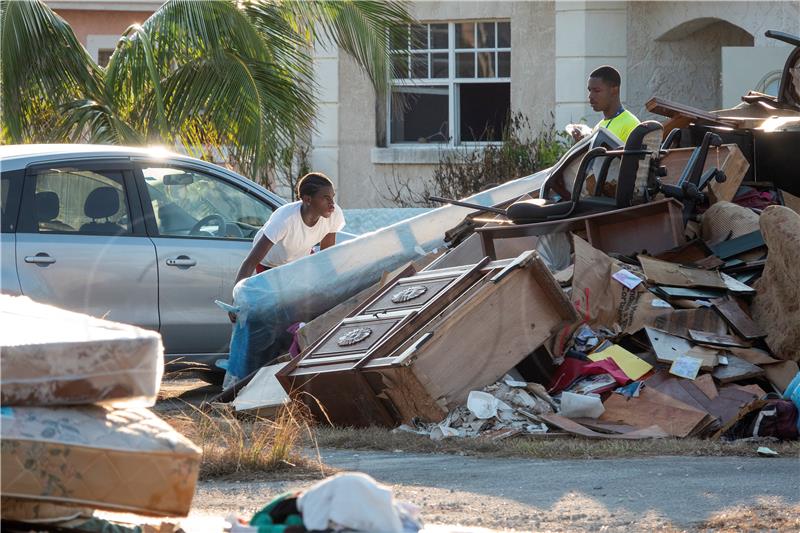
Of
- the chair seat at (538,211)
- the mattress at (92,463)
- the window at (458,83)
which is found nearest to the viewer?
the mattress at (92,463)

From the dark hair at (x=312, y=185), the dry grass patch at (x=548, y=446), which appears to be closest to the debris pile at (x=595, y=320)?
the dry grass patch at (x=548, y=446)

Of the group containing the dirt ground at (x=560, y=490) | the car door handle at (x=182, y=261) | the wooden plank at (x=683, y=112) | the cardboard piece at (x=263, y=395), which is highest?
the wooden plank at (x=683, y=112)

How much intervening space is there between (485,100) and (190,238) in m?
8.89

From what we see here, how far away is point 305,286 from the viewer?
8.99 meters

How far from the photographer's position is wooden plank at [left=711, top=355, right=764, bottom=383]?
756 cm

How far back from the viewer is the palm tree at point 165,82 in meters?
12.9

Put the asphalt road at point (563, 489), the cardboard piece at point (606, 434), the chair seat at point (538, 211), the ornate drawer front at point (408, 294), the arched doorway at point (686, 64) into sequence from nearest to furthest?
the asphalt road at point (563, 489), the cardboard piece at point (606, 434), the ornate drawer front at point (408, 294), the chair seat at point (538, 211), the arched doorway at point (686, 64)

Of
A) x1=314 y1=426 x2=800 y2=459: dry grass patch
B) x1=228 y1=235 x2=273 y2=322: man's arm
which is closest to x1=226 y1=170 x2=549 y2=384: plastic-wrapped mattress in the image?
x1=228 y1=235 x2=273 y2=322: man's arm

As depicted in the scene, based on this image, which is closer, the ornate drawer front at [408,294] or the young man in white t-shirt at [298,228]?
the ornate drawer front at [408,294]

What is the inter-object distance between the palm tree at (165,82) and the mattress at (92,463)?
9522mm

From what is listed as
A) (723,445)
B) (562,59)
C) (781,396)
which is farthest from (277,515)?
(562,59)

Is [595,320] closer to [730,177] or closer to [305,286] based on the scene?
[730,177]

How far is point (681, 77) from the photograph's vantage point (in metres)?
16.4

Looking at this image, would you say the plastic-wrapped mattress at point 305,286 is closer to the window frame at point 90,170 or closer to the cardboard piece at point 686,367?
the window frame at point 90,170
